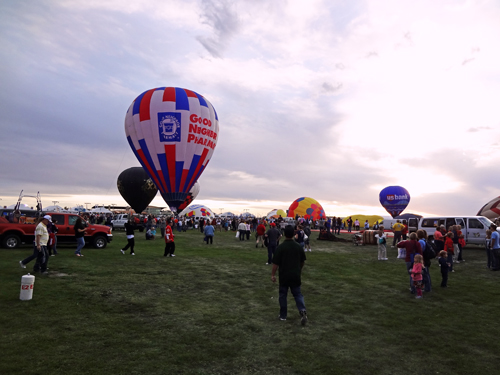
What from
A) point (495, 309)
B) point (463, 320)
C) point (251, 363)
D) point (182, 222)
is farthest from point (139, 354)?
point (182, 222)

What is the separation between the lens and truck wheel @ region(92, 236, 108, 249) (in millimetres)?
19156

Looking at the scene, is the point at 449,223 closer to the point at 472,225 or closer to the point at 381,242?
the point at 472,225

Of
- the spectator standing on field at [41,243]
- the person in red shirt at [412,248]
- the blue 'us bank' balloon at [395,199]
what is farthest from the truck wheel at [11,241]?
the blue 'us bank' balloon at [395,199]

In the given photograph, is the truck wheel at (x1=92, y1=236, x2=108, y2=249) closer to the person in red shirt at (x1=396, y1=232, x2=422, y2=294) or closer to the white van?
the person in red shirt at (x1=396, y1=232, x2=422, y2=294)

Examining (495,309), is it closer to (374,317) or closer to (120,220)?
(374,317)

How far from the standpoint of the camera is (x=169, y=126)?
3153 cm

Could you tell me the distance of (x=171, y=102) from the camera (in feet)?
105

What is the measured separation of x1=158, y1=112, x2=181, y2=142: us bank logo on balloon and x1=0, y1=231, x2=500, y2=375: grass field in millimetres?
21107

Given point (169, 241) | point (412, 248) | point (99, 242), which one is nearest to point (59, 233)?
point (99, 242)

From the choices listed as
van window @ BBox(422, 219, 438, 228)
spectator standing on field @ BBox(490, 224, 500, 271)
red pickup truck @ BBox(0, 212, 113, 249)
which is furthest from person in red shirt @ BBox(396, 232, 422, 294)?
red pickup truck @ BBox(0, 212, 113, 249)

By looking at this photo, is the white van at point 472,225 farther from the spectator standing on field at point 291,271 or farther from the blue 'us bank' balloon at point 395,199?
the blue 'us bank' balloon at point 395,199

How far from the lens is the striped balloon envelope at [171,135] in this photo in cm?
3170

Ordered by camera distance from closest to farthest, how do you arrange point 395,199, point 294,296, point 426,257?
point 294,296
point 426,257
point 395,199

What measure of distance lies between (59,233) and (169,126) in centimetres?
1601
